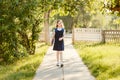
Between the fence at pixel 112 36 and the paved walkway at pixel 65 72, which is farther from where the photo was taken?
the fence at pixel 112 36

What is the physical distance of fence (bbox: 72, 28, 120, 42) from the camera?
29.9 m

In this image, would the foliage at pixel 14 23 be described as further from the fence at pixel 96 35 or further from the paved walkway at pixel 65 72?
the fence at pixel 96 35

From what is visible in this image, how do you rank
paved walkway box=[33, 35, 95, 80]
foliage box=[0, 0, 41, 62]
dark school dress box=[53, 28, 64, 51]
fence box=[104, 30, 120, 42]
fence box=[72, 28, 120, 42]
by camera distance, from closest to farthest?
paved walkway box=[33, 35, 95, 80] → dark school dress box=[53, 28, 64, 51] → foliage box=[0, 0, 41, 62] → fence box=[104, 30, 120, 42] → fence box=[72, 28, 120, 42]

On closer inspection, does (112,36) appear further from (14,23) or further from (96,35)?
(14,23)

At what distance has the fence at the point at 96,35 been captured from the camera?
2988cm

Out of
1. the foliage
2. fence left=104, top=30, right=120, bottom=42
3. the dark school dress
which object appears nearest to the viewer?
the dark school dress

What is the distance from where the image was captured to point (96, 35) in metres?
31.5

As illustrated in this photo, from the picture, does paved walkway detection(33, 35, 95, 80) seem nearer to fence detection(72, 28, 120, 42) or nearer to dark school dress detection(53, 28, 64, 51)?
dark school dress detection(53, 28, 64, 51)

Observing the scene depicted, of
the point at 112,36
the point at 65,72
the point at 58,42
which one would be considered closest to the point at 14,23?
the point at 58,42

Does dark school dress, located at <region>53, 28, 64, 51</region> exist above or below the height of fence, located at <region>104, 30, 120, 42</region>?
above

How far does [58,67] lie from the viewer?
45.3 feet

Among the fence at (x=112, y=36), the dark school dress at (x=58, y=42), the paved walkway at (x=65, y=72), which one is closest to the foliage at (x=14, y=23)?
the dark school dress at (x=58, y=42)

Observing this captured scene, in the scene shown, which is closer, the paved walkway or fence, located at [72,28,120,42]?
the paved walkway

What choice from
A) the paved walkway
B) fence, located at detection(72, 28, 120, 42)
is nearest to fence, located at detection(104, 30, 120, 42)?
fence, located at detection(72, 28, 120, 42)
